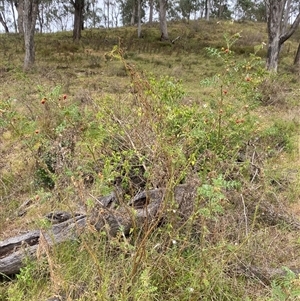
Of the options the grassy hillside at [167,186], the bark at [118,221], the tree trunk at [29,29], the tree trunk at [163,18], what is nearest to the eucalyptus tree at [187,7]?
the tree trunk at [163,18]

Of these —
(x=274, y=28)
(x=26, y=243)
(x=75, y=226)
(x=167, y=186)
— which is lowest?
(x=26, y=243)

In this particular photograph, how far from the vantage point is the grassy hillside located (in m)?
1.97

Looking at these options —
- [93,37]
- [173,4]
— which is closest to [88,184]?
[93,37]

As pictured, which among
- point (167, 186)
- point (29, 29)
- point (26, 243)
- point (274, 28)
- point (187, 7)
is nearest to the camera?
point (167, 186)

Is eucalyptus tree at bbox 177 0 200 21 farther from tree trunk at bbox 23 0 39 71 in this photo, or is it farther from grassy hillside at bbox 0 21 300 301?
grassy hillside at bbox 0 21 300 301

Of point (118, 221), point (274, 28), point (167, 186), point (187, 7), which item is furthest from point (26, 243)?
point (187, 7)

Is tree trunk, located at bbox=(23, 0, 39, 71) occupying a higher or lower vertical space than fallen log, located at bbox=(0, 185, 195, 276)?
higher

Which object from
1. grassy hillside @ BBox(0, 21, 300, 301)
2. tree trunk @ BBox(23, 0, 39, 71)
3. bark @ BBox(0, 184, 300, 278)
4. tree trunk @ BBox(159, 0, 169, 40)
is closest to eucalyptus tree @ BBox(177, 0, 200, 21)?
tree trunk @ BBox(159, 0, 169, 40)

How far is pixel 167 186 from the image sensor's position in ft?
6.45

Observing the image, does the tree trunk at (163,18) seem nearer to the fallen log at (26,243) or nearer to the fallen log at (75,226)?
the fallen log at (75,226)

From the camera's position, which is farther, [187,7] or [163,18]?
[187,7]

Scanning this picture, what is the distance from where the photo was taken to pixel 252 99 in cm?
279

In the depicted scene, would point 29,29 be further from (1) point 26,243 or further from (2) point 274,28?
(1) point 26,243

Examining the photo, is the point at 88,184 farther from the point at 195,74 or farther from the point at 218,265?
the point at 195,74
